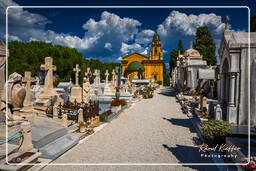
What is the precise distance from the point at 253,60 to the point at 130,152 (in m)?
6.63

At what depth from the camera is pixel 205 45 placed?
39.9 meters

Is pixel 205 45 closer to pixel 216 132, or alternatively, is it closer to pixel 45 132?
pixel 216 132

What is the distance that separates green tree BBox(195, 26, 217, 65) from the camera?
39.4 meters

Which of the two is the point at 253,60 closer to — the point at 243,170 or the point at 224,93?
the point at 224,93

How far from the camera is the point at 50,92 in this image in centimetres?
1449

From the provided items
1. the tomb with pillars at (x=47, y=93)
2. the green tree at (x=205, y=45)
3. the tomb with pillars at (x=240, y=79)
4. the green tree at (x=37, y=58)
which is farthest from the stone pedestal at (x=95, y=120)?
the green tree at (x=205, y=45)

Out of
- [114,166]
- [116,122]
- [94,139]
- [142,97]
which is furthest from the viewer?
[142,97]

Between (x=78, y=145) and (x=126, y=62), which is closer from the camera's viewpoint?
(x=78, y=145)

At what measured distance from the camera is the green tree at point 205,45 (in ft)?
129

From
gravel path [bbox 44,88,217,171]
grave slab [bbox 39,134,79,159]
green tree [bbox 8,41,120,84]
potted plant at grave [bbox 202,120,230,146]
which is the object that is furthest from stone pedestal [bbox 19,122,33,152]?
green tree [bbox 8,41,120,84]

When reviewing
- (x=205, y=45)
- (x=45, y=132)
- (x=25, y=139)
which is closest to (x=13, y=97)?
(x=25, y=139)

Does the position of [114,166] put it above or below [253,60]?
below

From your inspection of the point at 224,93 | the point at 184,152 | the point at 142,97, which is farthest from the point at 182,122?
the point at 142,97

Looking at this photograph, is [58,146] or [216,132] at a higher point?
[216,132]
